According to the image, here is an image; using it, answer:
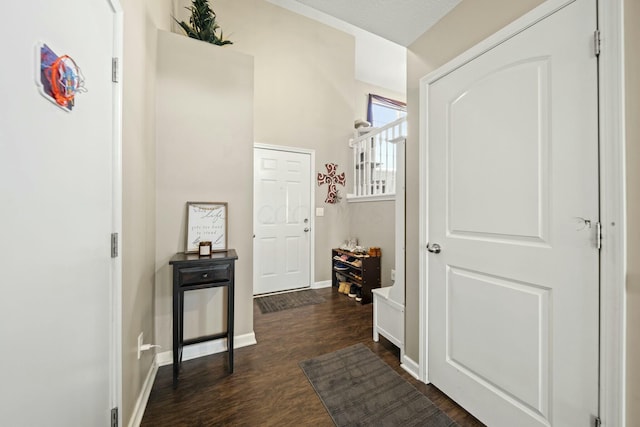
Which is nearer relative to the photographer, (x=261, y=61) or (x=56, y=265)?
(x=56, y=265)

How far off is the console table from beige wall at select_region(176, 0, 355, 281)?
85.1 inches

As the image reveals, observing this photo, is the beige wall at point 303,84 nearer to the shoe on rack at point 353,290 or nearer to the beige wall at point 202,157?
the shoe on rack at point 353,290

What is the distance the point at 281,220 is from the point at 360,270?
1.32 metres

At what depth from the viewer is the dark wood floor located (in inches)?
57.3

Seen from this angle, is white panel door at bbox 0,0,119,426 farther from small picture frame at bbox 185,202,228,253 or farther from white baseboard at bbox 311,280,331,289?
white baseboard at bbox 311,280,331,289

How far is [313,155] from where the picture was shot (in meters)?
3.92

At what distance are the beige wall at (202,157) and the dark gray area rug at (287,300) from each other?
2.85ft

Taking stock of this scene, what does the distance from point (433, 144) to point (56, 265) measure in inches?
74.7

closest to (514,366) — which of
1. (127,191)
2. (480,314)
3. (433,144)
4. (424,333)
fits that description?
(480,314)

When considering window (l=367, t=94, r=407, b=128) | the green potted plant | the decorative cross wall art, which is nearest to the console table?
the green potted plant

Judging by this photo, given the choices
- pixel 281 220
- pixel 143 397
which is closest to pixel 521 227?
pixel 143 397
